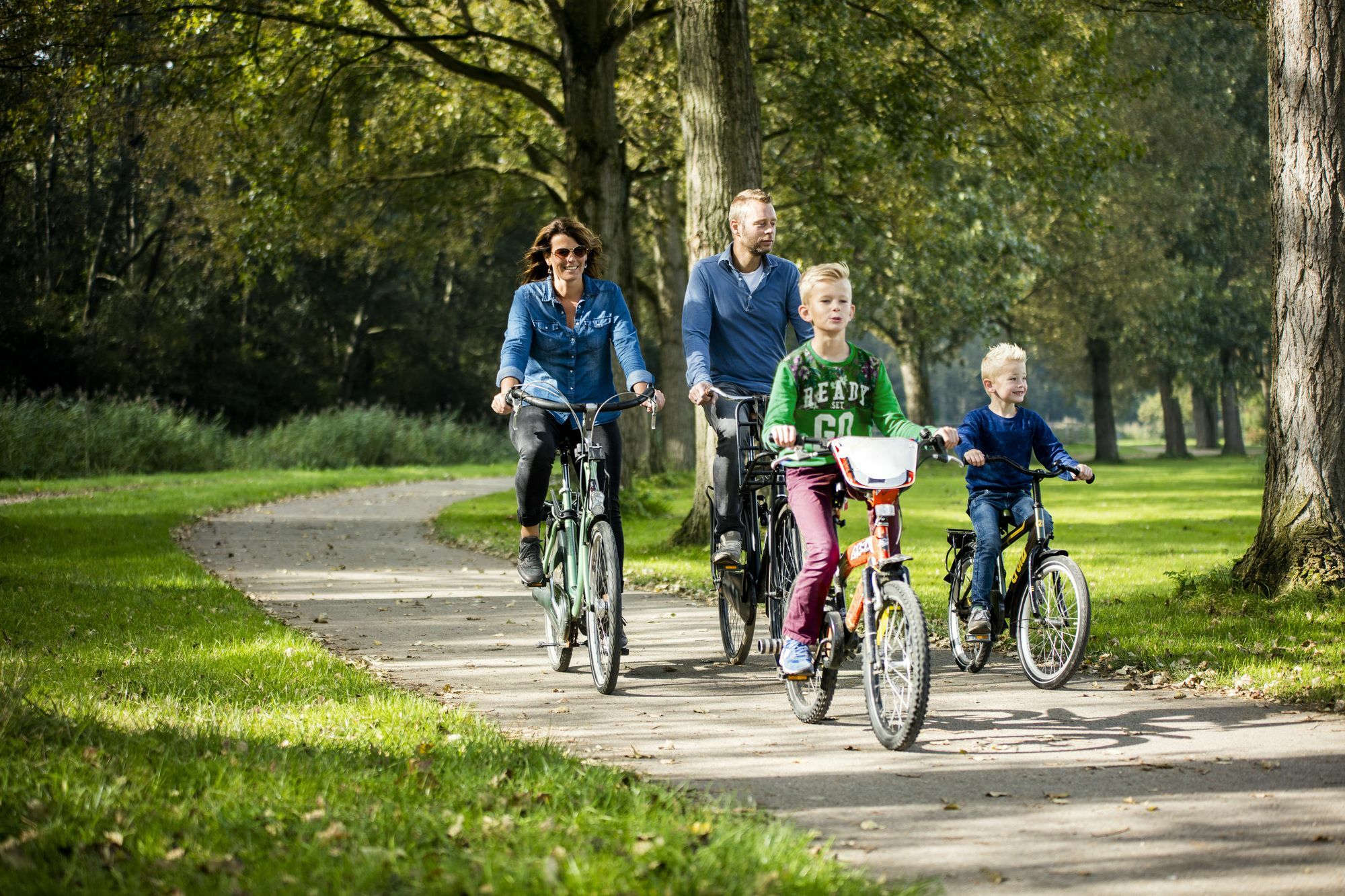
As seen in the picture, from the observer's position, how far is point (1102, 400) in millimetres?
40312

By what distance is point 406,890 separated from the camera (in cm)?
332

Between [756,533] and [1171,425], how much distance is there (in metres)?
41.4

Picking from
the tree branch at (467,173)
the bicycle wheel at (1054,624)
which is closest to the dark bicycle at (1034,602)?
the bicycle wheel at (1054,624)

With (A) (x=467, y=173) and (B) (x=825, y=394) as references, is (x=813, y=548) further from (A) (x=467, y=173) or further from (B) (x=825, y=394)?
(A) (x=467, y=173)

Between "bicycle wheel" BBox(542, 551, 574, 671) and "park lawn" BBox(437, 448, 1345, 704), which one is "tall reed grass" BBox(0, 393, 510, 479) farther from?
"bicycle wheel" BBox(542, 551, 574, 671)

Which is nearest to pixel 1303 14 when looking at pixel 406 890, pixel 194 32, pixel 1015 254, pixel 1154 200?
pixel 406 890

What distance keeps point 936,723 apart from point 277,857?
9.93 feet

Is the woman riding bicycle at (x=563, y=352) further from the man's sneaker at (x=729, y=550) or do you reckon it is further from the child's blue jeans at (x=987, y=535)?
the child's blue jeans at (x=987, y=535)

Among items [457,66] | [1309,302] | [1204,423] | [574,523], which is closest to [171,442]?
[457,66]

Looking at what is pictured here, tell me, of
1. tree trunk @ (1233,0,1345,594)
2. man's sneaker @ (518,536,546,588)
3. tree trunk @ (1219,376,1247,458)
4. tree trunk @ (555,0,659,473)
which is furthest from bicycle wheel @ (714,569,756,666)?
tree trunk @ (1219,376,1247,458)

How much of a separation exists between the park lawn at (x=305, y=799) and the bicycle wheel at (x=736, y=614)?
5.72 feet

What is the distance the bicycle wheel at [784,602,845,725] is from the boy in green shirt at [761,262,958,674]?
69 mm

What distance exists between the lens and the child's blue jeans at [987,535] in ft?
21.4

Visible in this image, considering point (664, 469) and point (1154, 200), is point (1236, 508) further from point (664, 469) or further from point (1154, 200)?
point (1154, 200)
